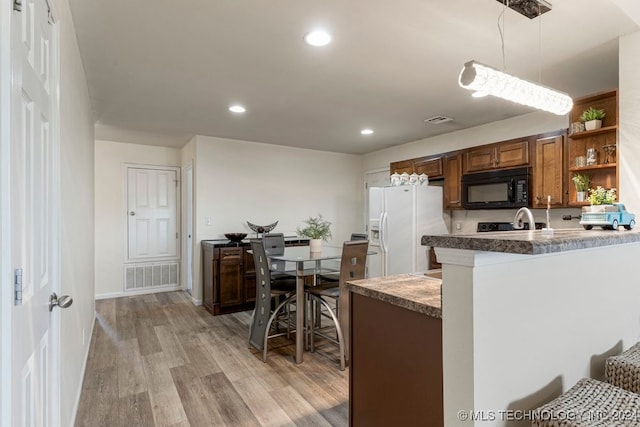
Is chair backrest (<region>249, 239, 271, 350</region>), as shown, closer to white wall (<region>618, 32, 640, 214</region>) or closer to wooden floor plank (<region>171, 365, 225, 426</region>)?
wooden floor plank (<region>171, 365, 225, 426</region>)

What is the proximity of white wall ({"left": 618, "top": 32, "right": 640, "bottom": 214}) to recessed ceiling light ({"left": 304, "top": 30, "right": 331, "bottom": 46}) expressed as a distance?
76.5 inches

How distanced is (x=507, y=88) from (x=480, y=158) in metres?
2.79

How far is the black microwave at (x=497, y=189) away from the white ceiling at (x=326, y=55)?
0.70 meters

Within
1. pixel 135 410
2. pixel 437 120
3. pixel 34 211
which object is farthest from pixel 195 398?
pixel 437 120

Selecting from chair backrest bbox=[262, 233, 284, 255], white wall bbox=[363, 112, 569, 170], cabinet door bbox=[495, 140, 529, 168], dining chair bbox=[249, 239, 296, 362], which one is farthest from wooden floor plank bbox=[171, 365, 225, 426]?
white wall bbox=[363, 112, 569, 170]

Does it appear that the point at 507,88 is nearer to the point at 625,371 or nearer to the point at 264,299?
the point at 625,371

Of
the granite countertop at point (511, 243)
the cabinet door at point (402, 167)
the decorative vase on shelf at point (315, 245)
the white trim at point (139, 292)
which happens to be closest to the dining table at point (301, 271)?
the decorative vase on shelf at point (315, 245)

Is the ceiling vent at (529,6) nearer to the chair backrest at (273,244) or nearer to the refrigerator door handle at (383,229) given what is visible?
the chair backrest at (273,244)

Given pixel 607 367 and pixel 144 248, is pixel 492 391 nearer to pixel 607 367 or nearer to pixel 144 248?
pixel 607 367

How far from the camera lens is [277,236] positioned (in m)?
4.40

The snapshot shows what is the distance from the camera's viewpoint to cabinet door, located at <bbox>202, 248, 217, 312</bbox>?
4.55 m

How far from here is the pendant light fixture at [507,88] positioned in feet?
5.17

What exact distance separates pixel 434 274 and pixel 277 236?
2385 mm

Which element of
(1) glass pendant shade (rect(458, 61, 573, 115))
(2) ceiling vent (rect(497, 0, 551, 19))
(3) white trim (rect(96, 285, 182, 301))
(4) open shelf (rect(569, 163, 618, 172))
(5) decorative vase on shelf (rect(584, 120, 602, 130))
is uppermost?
(2) ceiling vent (rect(497, 0, 551, 19))
